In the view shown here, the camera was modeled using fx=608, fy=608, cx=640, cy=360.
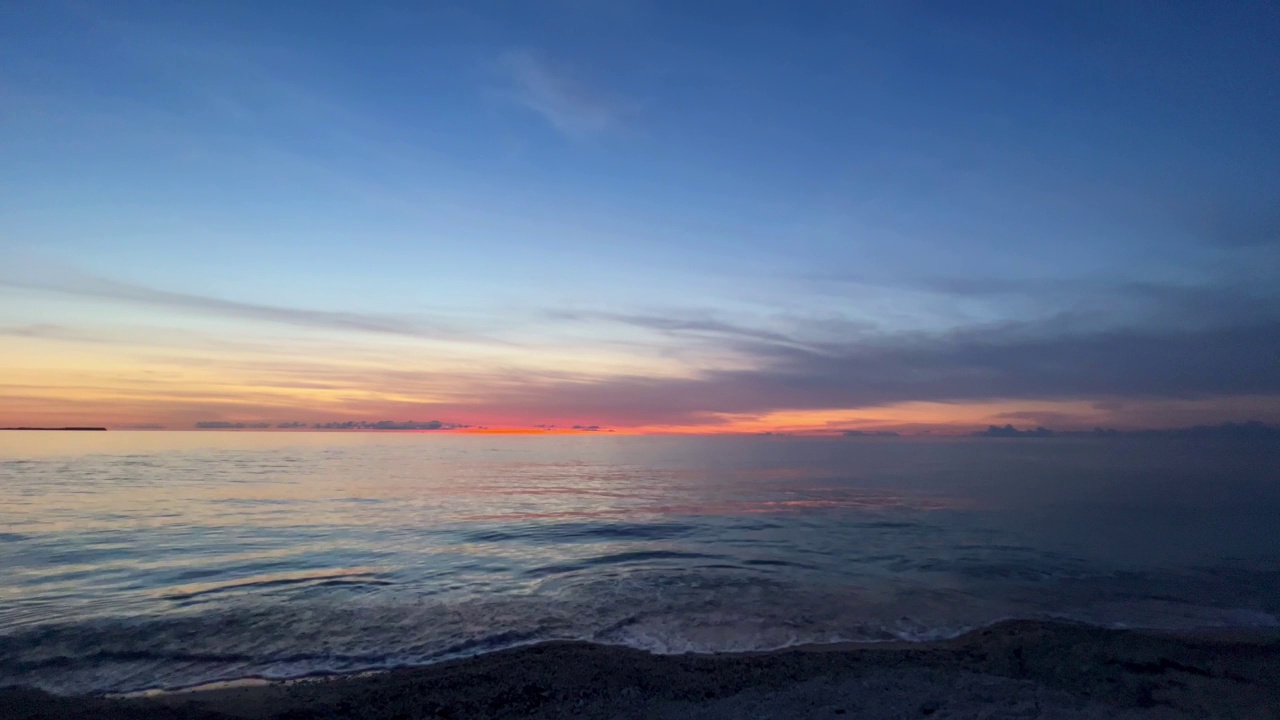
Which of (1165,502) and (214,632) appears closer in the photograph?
(214,632)

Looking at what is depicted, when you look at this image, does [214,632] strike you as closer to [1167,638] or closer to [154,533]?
[154,533]

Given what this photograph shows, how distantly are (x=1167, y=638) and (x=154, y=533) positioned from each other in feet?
114

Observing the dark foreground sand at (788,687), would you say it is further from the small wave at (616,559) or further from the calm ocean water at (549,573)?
the small wave at (616,559)

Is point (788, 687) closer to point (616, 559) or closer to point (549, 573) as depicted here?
point (549, 573)

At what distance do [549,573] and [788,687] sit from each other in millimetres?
11008

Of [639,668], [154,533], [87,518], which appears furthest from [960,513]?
[87,518]

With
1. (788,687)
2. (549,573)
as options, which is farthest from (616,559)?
(788,687)

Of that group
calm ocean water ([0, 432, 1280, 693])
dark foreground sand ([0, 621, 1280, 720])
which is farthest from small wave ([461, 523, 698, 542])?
dark foreground sand ([0, 621, 1280, 720])

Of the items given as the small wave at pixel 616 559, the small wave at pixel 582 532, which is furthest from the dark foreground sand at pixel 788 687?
the small wave at pixel 582 532

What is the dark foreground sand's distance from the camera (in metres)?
9.77

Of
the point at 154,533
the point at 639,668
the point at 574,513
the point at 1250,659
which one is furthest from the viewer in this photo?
the point at 574,513

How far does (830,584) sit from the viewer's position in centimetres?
1866

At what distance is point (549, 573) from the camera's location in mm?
20094

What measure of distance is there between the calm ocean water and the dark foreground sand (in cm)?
104
